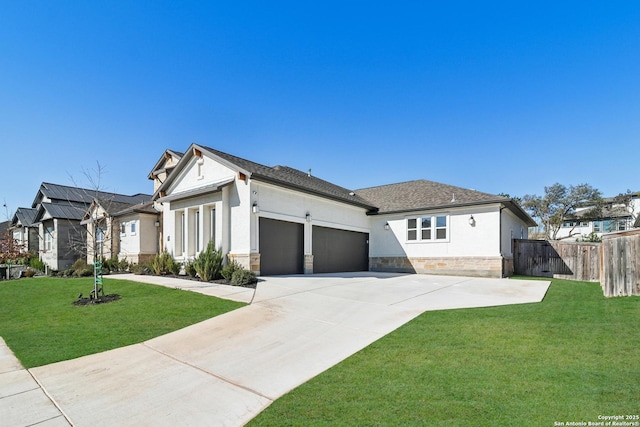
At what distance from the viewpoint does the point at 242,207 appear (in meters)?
13.5

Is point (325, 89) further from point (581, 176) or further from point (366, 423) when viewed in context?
point (581, 176)

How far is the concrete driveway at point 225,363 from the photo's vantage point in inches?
141

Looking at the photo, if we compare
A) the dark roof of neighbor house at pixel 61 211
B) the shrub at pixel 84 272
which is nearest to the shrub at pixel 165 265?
the shrub at pixel 84 272

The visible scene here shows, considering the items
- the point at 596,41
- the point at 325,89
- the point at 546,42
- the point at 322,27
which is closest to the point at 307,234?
the point at 325,89

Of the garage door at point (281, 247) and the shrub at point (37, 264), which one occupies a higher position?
the garage door at point (281, 247)

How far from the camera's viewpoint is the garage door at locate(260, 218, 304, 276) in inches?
552

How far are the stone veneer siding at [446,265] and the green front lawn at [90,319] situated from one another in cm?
1238

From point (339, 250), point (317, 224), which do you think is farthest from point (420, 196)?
point (317, 224)

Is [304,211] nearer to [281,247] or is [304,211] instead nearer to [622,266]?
[281,247]

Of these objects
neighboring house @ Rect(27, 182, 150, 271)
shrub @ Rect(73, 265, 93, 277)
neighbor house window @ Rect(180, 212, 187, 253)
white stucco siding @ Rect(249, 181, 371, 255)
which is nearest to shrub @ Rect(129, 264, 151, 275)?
shrub @ Rect(73, 265, 93, 277)

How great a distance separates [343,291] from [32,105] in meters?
14.5

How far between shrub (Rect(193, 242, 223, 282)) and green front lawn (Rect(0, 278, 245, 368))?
6.49 feet

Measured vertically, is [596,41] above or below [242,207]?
above

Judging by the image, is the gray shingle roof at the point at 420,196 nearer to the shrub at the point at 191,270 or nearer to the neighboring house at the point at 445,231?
the neighboring house at the point at 445,231
